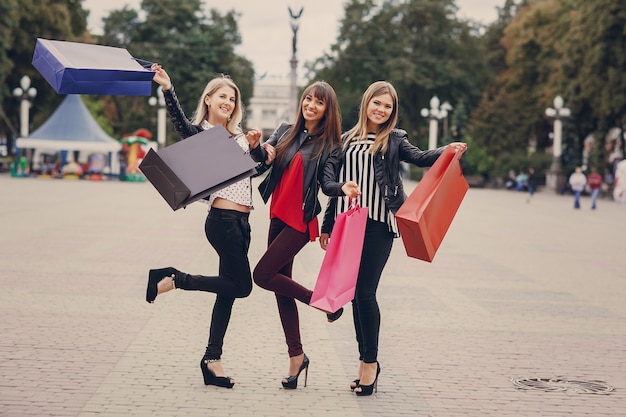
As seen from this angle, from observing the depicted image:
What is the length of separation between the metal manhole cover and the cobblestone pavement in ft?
0.19

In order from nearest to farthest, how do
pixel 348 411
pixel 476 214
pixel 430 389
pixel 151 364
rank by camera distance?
pixel 348 411, pixel 430 389, pixel 151 364, pixel 476 214

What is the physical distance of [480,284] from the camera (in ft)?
37.3

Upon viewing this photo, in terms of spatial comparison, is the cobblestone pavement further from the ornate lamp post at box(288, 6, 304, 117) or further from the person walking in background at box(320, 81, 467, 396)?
the ornate lamp post at box(288, 6, 304, 117)

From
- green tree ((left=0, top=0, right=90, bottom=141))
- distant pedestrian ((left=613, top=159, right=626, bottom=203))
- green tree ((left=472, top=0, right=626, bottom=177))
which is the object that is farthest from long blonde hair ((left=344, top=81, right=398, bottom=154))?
green tree ((left=0, top=0, right=90, bottom=141))

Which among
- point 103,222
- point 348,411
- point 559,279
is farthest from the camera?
point 103,222

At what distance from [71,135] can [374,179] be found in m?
41.2

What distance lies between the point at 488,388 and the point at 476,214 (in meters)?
20.9

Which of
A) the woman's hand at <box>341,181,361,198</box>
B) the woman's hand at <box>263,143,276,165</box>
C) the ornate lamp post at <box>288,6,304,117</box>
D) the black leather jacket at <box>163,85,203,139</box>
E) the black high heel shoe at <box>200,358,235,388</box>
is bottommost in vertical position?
the black high heel shoe at <box>200,358,235,388</box>

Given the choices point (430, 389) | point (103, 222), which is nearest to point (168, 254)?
point (103, 222)

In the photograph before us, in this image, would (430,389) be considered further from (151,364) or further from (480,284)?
(480,284)

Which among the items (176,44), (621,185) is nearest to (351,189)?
(621,185)

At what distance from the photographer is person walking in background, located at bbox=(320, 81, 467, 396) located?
5.55 metres

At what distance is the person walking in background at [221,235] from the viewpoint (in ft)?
18.4

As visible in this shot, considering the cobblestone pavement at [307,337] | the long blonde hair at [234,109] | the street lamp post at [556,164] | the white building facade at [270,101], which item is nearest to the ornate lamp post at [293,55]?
the street lamp post at [556,164]
